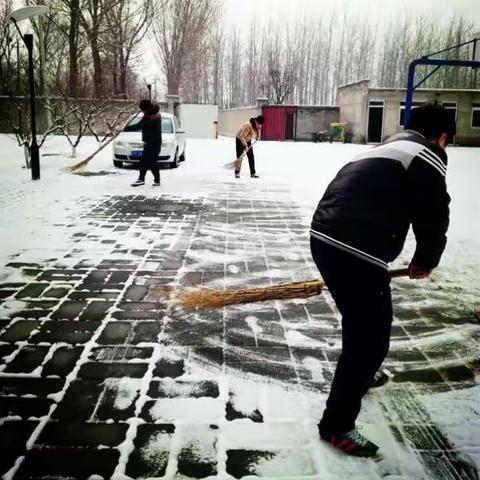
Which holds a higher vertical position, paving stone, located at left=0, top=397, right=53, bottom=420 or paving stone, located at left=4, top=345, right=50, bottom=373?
paving stone, located at left=4, top=345, right=50, bottom=373

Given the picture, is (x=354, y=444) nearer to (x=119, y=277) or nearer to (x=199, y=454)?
(x=199, y=454)

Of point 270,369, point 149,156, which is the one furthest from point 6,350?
point 149,156

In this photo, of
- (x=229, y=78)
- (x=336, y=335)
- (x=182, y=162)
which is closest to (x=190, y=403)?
(x=336, y=335)

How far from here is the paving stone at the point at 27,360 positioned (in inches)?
129

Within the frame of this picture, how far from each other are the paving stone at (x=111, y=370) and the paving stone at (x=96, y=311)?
0.82m

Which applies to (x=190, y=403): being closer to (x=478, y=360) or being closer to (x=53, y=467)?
(x=53, y=467)

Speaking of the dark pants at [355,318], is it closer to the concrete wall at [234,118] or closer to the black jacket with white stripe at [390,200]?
the black jacket with white stripe at [390,200]

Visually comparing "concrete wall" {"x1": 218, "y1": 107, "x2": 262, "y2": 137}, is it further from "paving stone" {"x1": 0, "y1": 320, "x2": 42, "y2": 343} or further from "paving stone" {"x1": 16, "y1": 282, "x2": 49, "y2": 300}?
"paving stone" {"x1": 0, "y1": 320, "x2": 42, "y2": 343}

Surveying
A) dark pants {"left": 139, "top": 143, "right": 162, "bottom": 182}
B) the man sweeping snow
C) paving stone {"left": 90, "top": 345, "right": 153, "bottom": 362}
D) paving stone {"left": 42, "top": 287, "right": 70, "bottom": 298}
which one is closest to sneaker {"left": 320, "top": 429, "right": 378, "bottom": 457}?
paving stone {"left": 90, "top": 345, "right": 153, "bottom": 362}

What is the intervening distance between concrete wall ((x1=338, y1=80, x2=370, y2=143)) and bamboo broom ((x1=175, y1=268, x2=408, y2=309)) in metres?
27.1

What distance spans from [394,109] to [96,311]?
28889mm

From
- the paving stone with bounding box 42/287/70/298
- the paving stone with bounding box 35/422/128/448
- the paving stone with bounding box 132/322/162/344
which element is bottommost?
the paving stone with bounding box 35/422/128/448

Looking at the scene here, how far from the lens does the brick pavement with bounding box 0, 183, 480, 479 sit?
8.17ft

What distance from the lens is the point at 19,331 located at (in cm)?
384
